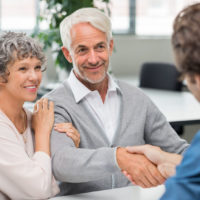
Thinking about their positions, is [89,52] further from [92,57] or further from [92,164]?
[92,164]

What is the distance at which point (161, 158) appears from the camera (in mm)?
1413

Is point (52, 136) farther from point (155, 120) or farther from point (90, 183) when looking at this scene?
point (155, 120)

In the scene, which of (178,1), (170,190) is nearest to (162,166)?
(170,190)

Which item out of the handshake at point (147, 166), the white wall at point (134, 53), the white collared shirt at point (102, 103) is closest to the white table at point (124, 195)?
the handshake at point (147, 166)

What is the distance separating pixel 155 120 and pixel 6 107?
67 centimetres

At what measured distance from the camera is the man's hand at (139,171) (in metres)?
1.39

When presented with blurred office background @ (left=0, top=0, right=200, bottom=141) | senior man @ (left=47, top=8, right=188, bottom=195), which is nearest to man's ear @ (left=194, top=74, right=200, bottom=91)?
senior man @ (left=47, top=8, right=188, bottom=195)

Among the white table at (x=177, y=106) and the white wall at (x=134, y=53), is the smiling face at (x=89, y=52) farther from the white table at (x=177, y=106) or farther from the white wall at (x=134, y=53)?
the white wall at (x=134, y=53)

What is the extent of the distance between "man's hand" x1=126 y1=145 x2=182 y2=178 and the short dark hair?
1.65ft

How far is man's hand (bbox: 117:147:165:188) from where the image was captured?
1.39 metres

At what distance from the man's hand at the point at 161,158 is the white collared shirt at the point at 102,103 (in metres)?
0.26

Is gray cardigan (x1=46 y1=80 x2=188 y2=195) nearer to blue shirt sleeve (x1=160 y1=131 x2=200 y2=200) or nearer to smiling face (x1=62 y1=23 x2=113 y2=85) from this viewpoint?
smiling face (x1=62 y1=23 x2=113 y2=85)

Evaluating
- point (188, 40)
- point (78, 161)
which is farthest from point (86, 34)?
point (188, 40)

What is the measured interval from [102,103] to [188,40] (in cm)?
87
